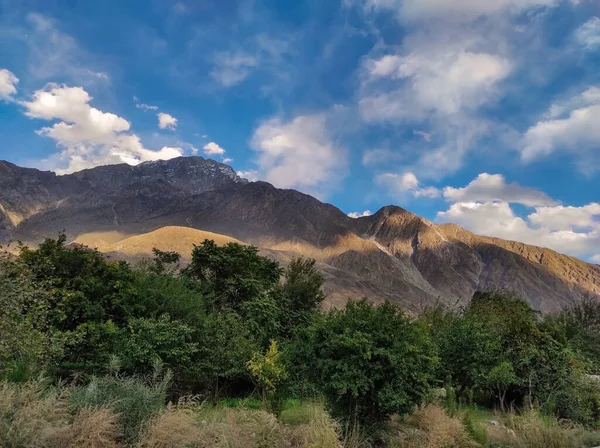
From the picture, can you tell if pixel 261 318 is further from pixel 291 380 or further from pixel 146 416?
pixel 146 416

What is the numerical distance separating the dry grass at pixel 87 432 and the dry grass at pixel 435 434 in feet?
22.6

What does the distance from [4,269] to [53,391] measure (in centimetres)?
516

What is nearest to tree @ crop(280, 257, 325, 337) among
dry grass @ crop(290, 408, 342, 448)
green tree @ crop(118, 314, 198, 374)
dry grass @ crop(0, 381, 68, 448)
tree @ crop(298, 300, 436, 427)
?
green tree @ crop(118, 314, 198, 374)

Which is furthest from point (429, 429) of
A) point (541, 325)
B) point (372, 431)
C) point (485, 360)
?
point (541, 325)

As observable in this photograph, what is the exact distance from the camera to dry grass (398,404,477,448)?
384 inches

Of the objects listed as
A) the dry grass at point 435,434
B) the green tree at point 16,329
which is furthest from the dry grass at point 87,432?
the dry grass at point 435,434

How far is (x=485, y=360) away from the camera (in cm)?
1972

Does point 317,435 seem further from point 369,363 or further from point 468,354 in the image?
point 468,354

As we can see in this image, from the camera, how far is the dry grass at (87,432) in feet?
19.5

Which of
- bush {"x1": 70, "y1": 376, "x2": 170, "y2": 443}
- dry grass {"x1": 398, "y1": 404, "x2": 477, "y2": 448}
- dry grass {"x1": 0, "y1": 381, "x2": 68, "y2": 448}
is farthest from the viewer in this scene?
dry grass {"x1": 398, "y1": 404, "x2": 477, "y2": 448}

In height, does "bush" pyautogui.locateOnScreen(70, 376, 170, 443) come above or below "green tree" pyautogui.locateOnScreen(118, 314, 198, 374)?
above

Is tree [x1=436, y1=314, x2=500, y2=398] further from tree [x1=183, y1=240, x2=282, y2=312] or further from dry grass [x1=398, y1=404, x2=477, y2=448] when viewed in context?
tree [x1=183, y1=240, x2=282, y2=312]

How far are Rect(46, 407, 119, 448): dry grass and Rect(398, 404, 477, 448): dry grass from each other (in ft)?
22.6

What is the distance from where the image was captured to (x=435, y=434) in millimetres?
9844
